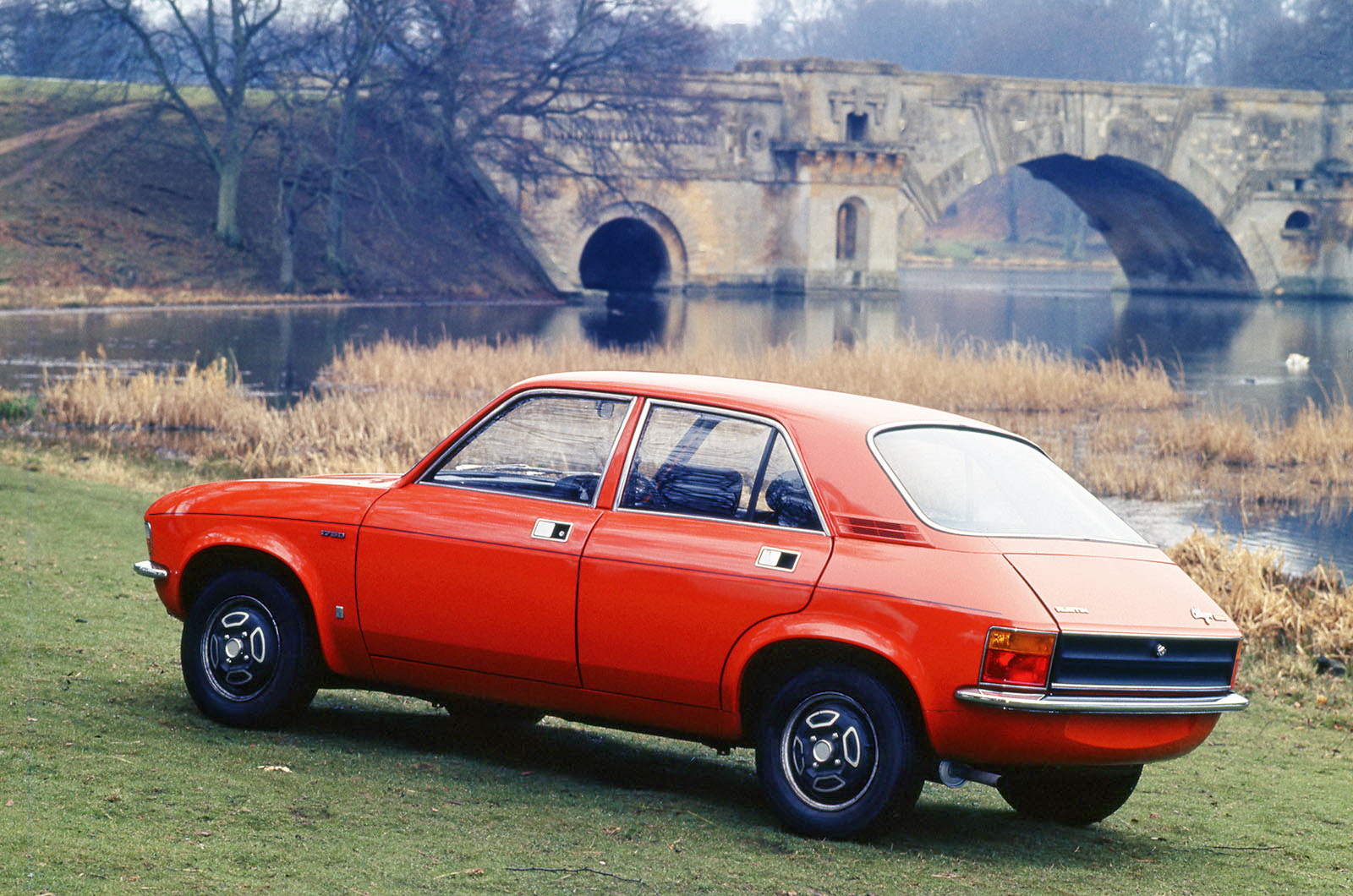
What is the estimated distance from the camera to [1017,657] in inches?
205

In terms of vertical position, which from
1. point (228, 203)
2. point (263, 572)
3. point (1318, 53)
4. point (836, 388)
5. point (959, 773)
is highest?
point (1318, 53)

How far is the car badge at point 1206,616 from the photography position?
5.53m

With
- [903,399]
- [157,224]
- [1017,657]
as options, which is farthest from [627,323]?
[1017,657]

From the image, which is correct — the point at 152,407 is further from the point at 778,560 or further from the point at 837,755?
the point at 837,755

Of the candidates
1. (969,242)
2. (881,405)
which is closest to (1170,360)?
(881,405)

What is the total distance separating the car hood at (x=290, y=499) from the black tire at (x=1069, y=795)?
8.40 feet

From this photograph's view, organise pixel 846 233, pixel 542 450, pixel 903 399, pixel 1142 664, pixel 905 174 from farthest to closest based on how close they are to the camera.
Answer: pixel 846 233, pixel 905 174, pixel 903 399, pixel 542 450, pixel 1142 664

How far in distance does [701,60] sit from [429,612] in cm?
6006

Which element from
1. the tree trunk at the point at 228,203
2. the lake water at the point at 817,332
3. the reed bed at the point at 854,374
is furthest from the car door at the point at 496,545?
the tree trunk at the point at 228,203

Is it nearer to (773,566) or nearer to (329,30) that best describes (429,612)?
(773,566)

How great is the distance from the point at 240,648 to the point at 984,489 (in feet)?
9.27

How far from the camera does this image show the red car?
209 inches

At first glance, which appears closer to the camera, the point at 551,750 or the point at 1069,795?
the point at 1069,795

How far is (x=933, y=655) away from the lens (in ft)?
17.3
